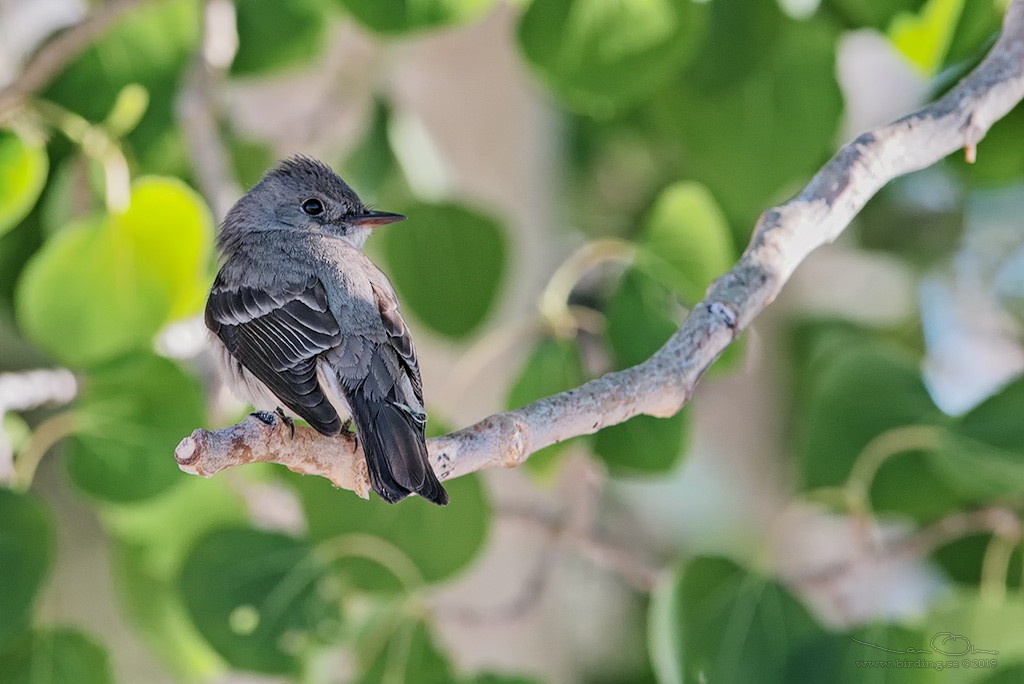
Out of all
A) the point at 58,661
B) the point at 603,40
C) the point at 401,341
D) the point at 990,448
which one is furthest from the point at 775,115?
the point at 58,661

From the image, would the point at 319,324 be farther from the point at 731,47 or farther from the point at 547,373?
the point at 731,47

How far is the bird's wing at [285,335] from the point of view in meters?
1.33

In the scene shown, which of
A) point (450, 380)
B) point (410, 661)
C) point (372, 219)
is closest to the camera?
point (372, 219)

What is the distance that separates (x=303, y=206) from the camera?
1.72 m

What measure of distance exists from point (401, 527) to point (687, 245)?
605 mm

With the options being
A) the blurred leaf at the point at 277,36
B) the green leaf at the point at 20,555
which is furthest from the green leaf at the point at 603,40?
the green leaf at the point at 20,555

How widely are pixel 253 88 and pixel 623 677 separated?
211 centimetres

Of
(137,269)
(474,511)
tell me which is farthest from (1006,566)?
(137,269)

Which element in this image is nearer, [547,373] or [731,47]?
[547,373]

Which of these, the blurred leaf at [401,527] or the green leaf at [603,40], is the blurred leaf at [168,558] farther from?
the green leaf at [603,40]

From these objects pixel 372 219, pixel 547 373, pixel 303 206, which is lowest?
pixel 547 373

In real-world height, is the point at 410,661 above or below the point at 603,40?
below

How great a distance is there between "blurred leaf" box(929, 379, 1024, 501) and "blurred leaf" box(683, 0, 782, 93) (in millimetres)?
622

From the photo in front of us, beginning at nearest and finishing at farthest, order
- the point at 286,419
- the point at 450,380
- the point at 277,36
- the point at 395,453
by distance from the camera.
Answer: the point at 395,453 → the point at 286,419 → the point at 277,36 → the point at 450,380
